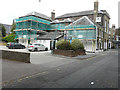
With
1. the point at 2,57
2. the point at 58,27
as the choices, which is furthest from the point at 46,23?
the point at 2,57

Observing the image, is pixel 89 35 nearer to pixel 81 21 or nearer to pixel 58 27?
pixel 81 21

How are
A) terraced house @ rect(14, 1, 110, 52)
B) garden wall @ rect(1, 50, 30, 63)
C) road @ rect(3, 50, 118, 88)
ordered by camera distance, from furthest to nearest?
terraced house @ rect(14, 1, 110, 52) < garden wall @ rect(1, 50, 30, 63) < road @ rect(3, 50, 118, 88)

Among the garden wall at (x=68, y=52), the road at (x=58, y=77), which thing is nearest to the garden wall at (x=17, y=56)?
the road at (x=58, y=77)

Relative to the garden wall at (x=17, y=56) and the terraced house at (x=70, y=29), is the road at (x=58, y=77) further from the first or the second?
the terraced house at (x=70, y=29)

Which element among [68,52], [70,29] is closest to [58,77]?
[68,52]

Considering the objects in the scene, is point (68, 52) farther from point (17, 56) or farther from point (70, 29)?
point (70, 29)

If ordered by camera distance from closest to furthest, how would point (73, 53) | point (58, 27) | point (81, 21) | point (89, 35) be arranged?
point (73, 53), point (89, 35), point (81, 21), point (58, 27)

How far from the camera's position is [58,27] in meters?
36.9

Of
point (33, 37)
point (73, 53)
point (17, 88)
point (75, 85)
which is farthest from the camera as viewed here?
point (33, 37)

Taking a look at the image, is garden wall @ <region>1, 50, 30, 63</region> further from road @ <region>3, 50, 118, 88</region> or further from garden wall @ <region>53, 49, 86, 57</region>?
garden wall @ <region>53, 49, 86, 57</region>

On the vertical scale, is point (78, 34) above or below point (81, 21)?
below

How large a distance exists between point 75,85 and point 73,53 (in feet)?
35.7

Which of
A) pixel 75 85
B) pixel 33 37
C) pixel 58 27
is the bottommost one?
pixel 75 85

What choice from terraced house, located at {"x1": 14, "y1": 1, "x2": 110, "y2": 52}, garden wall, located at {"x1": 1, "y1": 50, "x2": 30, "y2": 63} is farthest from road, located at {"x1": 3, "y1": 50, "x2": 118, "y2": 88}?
terraced house, located at {"x1": 14, "y1": 1, "x2": 110, "y2": 52}
